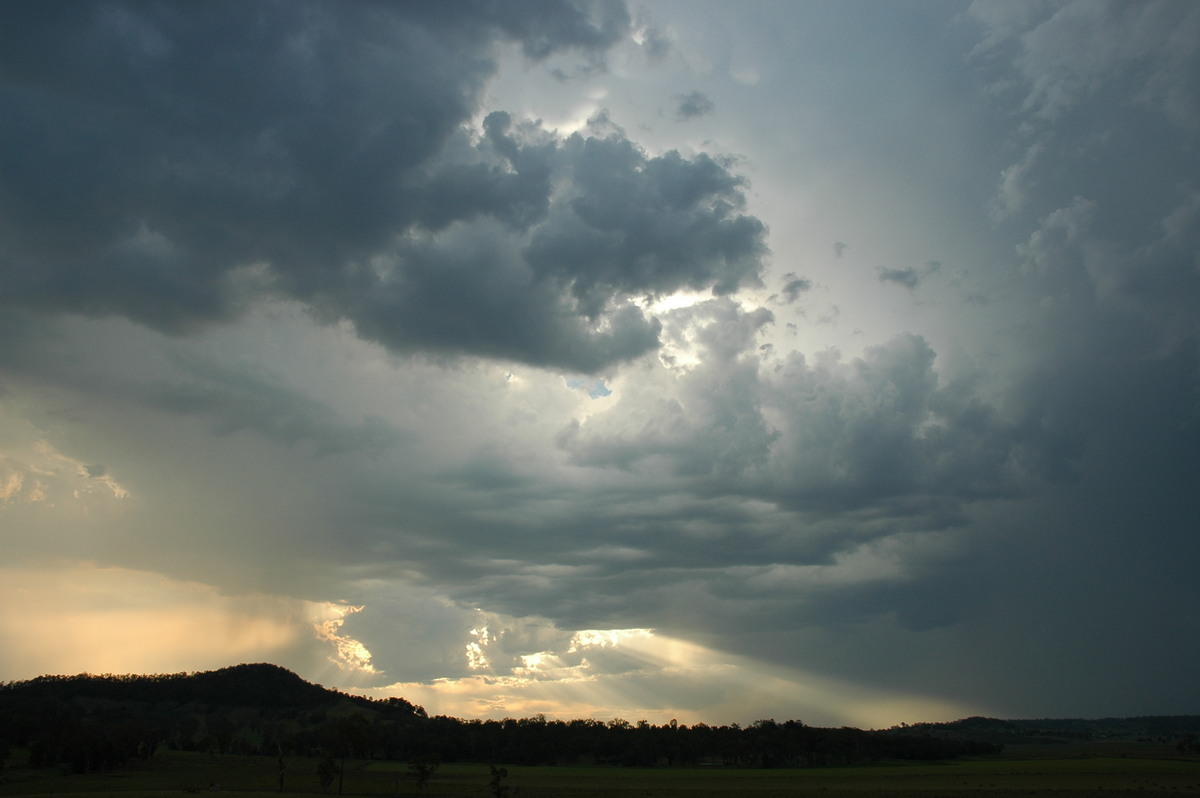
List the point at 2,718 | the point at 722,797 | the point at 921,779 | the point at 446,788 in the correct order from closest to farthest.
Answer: the point at 722,797, the point at 446,788, the point at 921,779, the point at 2,718

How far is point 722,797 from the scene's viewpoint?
9738 cm

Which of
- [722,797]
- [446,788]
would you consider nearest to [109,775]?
[446,788]

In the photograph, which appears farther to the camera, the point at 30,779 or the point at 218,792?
the point at 30,779

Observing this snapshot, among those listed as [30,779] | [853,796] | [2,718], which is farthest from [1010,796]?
[2,718]

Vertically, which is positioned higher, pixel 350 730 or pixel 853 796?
pixel 350 730

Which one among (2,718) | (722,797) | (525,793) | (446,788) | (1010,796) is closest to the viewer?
(1010,796)

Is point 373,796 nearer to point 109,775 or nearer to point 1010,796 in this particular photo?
point 109,775

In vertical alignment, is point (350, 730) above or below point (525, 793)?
above

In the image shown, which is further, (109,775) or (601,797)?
(109,775)

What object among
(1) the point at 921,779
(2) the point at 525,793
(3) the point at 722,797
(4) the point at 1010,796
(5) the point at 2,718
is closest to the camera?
(4) the point at 1010,796

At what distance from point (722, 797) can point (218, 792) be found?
65642 millimetres

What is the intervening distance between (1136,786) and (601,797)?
73746 millimetres

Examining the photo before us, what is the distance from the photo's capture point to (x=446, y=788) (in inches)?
4619

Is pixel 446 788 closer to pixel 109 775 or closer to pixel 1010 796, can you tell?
pixel 109 775
